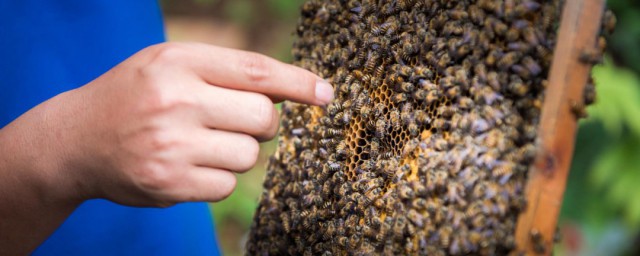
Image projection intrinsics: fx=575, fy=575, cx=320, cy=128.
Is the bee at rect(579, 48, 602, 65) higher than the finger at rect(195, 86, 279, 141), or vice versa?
the bee at rect(579, 48, 602, 65)

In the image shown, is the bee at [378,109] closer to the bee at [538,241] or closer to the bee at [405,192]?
the bee at [405,192]

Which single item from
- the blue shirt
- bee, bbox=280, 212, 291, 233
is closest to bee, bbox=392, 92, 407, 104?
bee, bbox=280, 212, 291, 233

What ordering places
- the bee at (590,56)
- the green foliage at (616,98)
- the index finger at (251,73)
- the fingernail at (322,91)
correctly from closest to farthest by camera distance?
the bee at (590,56) → the index finger at (251,73) → the fingernail at (322,91) → the green foliage at (616,98)

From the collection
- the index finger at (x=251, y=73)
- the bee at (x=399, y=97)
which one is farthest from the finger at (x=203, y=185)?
the bee at (x=399, y=97)

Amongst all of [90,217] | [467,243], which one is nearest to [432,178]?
[467,243]

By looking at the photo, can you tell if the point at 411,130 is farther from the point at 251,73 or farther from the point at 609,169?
the point at 609,169

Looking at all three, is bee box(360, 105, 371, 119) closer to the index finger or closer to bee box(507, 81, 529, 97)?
the index finger

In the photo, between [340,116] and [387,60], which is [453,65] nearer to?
[387,60]
